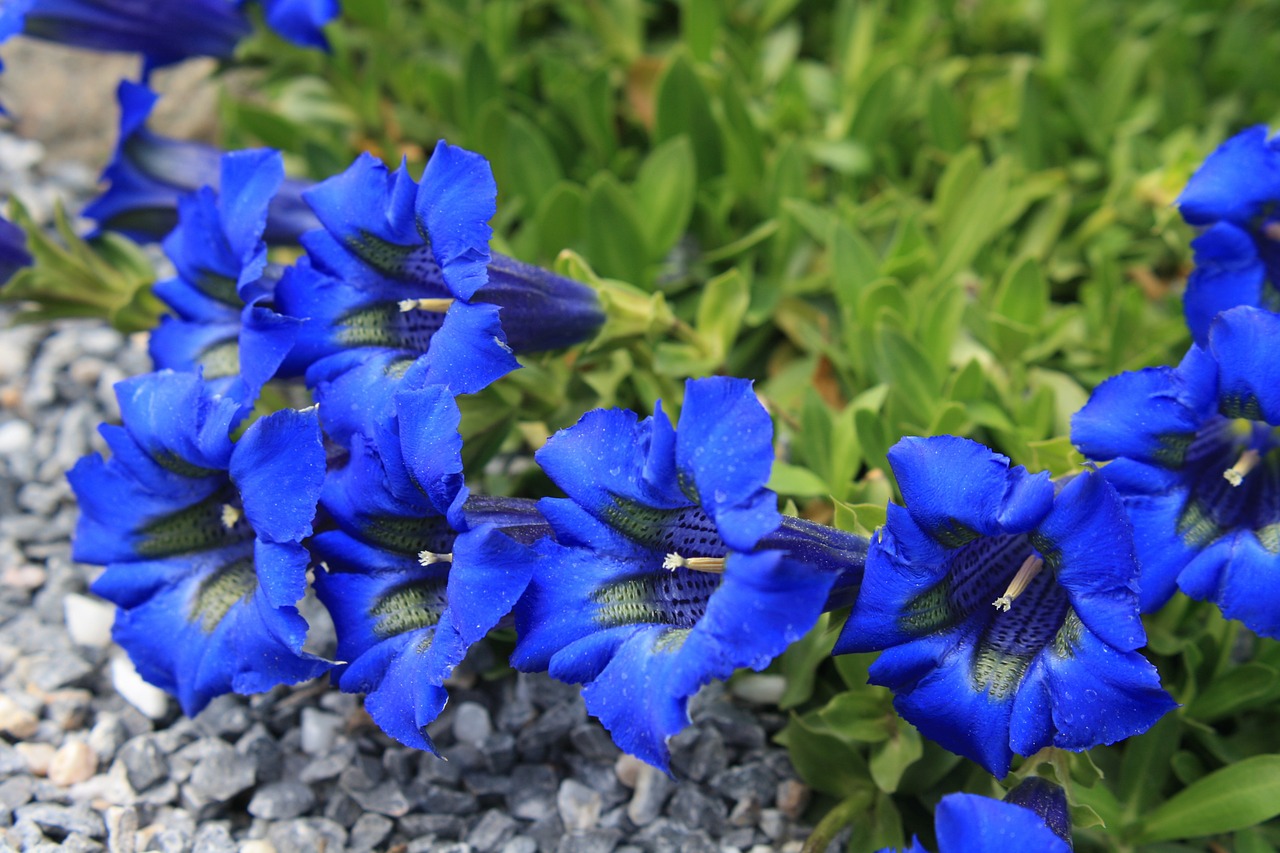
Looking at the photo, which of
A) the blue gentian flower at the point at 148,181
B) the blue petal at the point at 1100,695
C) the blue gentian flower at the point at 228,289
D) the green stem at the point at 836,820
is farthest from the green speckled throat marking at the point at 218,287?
the blue petal at the point at 1100,695

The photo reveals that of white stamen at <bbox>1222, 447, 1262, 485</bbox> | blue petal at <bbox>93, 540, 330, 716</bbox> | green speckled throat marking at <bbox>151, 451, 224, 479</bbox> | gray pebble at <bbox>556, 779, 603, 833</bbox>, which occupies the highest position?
white stamen at <bbox>1222, 447, 1262, 485</bbox>

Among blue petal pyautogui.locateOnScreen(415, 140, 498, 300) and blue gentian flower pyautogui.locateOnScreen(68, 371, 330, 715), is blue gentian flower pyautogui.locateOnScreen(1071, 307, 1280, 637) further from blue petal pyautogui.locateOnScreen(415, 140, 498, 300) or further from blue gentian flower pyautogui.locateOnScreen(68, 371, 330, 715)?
blue gentian flower pyautogui.locateOnScreen(68, 371, 330, 715)

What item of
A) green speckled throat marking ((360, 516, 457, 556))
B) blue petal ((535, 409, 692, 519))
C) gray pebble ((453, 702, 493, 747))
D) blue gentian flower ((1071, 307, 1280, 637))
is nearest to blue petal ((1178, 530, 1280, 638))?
blue gentian flower ((1071, 307, 1280, 637))

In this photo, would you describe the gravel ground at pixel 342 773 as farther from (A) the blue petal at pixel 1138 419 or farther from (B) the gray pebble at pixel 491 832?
(A) the blue petal at pixel 1138 419

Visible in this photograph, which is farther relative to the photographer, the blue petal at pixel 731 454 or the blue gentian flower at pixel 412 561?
the blue gentian flower at pixel 412 561

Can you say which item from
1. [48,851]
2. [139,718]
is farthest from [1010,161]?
[48,851]

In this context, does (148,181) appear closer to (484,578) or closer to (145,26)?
(145,26)

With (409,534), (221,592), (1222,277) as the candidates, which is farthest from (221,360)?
(1222,277)

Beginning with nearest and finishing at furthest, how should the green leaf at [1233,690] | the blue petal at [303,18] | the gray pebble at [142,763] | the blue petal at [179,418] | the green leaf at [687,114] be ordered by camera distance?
the blue petal at [179,418] → the green leaf at [1233,690] → the gray pebble at [142,763] → the blue petal at [303,18] → the green leaf at [687,114]
